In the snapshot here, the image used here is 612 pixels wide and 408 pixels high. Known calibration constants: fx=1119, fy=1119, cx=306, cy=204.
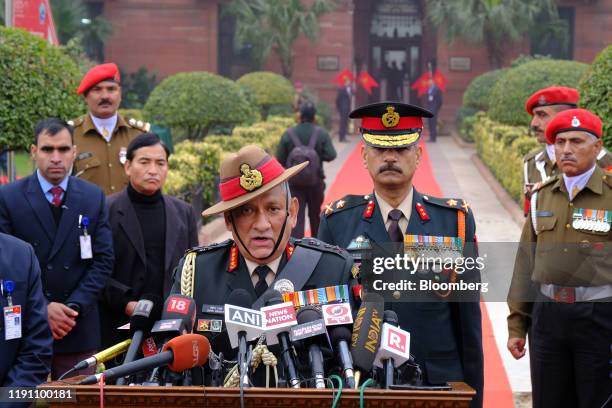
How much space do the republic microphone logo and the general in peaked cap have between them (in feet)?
6.19

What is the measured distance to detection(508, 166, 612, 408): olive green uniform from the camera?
5.52 metres

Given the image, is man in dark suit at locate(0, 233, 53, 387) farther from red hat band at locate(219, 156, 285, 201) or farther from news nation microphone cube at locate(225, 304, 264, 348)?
news nation microphone cube at locate(225, 304, 264, 348)

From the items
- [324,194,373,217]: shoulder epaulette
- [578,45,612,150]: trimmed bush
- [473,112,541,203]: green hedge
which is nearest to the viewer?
[324,194,373,217]: shoulder epaulette

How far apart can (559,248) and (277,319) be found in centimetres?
277

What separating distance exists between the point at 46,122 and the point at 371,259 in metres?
2.39

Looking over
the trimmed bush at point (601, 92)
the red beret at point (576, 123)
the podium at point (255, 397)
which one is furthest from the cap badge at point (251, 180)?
the trimmed bush at point (601, 92)

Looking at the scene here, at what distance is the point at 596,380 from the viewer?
5.47 meters

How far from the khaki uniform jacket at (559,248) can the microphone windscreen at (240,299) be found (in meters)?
2.47

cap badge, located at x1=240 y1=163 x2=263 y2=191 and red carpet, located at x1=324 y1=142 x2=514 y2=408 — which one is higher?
cap badge, located at x1=240 y1=163 x2=263 y2=191

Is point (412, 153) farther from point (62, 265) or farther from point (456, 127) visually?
point (456, 127)

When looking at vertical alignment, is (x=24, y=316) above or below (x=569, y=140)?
below

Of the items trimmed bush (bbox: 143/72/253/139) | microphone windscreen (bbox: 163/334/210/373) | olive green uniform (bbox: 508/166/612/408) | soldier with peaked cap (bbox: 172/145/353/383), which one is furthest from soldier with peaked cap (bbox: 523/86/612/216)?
trimmed bush (bbox: 143/72/253/139)

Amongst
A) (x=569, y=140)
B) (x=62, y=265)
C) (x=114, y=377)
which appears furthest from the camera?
(x=62, y=265)

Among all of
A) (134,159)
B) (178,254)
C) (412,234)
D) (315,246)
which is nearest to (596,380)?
(412,234)
